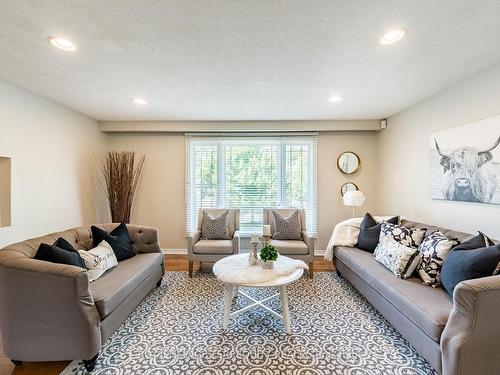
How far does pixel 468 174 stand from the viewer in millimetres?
2645

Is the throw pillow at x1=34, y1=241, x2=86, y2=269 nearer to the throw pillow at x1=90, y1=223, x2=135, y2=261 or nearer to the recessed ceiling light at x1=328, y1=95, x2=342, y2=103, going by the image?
the throw pillow at x1=90, y1=223, x2=135, y2=261

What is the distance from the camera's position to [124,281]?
2.34 meters

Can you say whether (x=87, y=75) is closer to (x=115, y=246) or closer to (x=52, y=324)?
(x=115, y=246)

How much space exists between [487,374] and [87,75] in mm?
4063

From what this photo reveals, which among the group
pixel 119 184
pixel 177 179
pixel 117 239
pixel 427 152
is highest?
pixel 427 152

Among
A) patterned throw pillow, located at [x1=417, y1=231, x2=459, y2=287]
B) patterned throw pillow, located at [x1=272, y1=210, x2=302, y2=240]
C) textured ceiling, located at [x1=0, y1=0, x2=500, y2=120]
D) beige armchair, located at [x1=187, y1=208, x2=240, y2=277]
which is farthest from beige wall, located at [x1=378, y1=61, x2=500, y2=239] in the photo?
beige armchair, located at [x1=187, y1=208, x2=240, y2=277]

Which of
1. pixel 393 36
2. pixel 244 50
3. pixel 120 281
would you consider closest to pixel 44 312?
pixel 120 281

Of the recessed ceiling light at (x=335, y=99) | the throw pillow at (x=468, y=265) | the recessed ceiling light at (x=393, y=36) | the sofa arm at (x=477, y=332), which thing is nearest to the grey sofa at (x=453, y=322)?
the sofa arm at (x=477, y=332)

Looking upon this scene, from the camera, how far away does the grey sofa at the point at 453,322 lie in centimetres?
152

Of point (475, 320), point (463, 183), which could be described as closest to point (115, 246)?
point (475, 320)

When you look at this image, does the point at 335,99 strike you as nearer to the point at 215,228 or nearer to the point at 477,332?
the point at 215,228

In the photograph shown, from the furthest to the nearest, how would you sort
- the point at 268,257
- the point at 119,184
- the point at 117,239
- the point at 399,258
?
the point at 119,184 < the point at 117,239 < the point at 268,257 < the point at 399,258

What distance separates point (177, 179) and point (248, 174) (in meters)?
1.35

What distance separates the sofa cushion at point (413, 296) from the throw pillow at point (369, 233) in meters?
0.39
